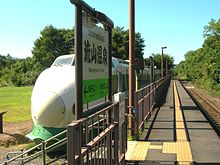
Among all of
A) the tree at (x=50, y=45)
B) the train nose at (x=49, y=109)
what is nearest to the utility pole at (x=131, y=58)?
the train nose at (x=49, y=109)

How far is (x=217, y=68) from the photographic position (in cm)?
4778

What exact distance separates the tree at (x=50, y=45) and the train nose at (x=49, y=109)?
7972 cm

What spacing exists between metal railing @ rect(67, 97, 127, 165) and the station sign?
0.31 meters

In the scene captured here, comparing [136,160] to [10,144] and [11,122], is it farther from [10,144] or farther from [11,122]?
[11,122]

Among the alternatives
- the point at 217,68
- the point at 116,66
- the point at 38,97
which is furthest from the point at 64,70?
the point at 217,68

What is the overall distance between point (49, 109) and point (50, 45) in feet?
274

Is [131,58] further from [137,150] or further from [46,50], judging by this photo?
[46,50]

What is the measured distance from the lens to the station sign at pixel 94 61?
509 centimetres

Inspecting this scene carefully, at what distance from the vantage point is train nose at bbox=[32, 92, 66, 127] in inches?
387

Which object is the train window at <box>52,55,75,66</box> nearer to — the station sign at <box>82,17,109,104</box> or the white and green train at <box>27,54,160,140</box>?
the white and green train at <box>27,54,160,140</box>

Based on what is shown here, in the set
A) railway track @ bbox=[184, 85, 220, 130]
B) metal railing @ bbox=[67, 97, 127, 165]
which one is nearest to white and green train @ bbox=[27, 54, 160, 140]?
metal railing @ bbox=[67, 97, 127, 165]

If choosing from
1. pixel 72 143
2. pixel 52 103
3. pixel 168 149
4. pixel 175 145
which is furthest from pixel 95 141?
pixel 175 145

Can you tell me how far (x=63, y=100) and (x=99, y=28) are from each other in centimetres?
413

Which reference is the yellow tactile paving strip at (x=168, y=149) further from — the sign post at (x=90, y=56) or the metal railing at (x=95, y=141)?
the sign post at (x=90, y=56)
